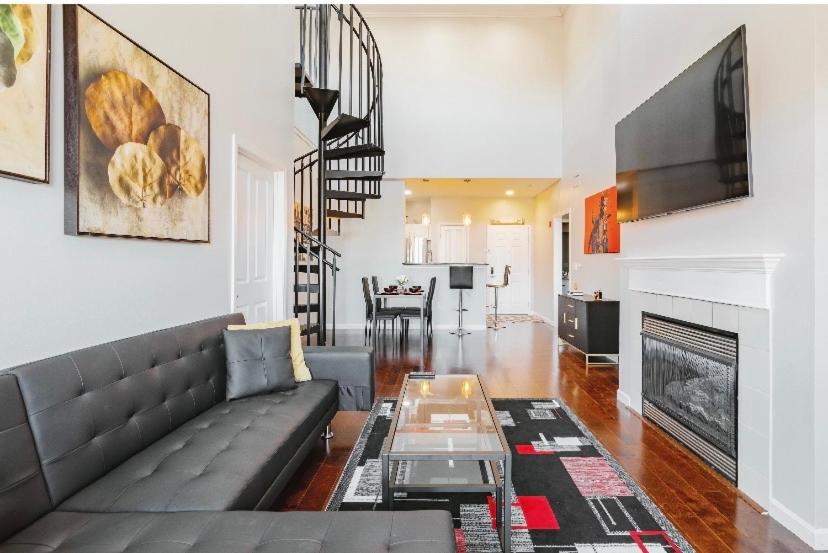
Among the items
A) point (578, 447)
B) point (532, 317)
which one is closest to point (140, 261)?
point (578, 447)

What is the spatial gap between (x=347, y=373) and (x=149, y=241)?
142cm

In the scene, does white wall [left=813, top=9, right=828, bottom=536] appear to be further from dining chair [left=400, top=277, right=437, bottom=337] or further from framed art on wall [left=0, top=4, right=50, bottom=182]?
dining chair [left=400, top=277, right=437, bottom=337]

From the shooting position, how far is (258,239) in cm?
422

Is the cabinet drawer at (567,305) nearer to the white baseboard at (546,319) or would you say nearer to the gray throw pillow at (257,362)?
the white baseboard at (546,319)

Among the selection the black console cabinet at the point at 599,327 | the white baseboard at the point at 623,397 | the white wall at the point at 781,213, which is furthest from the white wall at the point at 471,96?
the white baseboard at the point at 623,397

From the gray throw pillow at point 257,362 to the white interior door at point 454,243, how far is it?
8683mm

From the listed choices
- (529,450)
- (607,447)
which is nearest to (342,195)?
(529,450)

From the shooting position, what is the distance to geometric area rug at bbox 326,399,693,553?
2.03 meters

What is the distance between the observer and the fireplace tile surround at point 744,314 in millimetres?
2344

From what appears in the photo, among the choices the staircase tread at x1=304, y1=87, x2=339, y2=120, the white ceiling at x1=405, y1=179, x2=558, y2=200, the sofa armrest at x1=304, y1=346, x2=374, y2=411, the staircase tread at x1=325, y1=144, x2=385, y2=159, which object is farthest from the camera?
the white ceiling at x1=405, y1=179, x2=558, y2=200

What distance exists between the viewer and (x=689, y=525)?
217cm

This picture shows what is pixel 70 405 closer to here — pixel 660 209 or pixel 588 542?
pixel 588 542

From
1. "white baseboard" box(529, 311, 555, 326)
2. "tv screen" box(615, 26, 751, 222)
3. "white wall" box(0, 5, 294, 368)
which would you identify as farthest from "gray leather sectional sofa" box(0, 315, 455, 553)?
"white baseboard" box(529, 311, 555, 326)

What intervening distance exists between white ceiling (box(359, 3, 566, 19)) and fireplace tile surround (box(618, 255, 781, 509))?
670cm
